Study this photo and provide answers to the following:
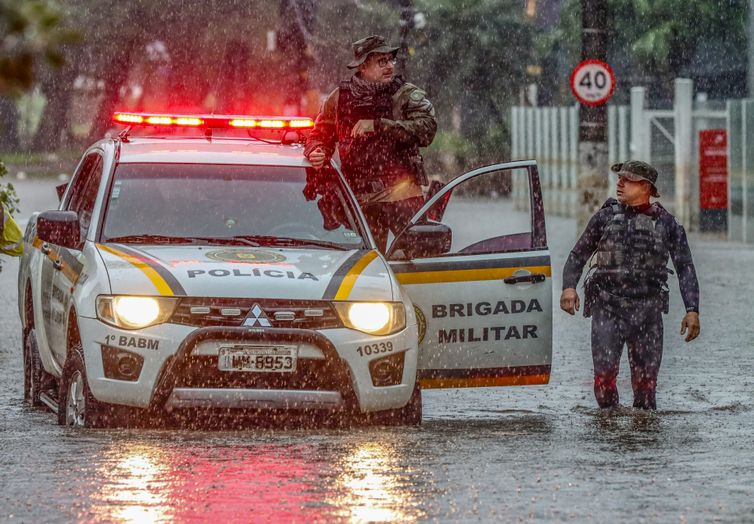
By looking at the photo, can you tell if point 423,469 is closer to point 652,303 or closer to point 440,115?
point 652,303

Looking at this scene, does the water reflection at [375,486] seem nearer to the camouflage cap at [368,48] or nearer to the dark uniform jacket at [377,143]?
the dark uniform jacket at [377,143]

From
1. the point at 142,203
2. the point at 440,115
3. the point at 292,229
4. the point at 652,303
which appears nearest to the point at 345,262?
the point at 292,229

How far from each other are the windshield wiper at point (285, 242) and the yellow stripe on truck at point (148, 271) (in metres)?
0.71

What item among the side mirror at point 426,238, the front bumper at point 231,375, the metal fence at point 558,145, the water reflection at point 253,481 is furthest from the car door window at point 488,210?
the water reflection at point 253,481

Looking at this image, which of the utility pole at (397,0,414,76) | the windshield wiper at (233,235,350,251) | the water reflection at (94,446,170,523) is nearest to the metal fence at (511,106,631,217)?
the utility pole at (397,0,414,76)

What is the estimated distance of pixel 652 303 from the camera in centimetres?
A: 984

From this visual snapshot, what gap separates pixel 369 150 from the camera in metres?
10.4

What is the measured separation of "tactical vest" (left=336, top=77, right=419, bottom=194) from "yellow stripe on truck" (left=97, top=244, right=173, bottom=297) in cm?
188

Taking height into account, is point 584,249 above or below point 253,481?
above

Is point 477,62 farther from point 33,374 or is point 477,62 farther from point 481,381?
point 481,381

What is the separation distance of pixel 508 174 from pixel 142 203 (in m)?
33.7

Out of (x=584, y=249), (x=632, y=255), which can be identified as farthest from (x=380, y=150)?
(x=632, y=255)

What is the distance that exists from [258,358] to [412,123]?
7.50ft

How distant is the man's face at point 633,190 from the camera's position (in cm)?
975
